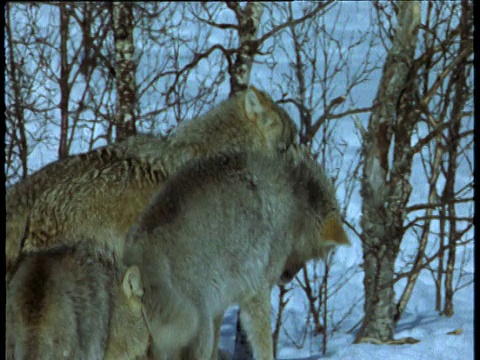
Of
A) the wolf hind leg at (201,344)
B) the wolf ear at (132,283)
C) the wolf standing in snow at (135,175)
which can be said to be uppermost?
the wolf standing in snow at (135,175)

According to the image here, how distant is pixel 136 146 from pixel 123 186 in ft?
1.19

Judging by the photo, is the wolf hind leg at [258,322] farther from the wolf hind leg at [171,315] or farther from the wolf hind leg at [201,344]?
the wolf hind leg at [171,315]

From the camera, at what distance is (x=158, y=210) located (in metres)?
4.04

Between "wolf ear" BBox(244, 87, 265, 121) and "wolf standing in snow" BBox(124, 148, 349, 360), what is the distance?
1.14 ft

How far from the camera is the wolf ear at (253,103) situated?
485 centimetres

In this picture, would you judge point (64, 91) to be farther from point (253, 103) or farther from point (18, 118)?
point (253, 103)

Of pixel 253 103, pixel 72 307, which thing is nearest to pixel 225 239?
pixel 72 307

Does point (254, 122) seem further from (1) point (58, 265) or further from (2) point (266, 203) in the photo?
(1) point (58, 265)

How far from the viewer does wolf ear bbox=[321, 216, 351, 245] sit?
4.80 metres

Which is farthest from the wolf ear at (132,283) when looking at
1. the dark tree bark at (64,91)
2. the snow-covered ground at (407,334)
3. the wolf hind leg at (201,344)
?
the dark tree bark at (64,91)

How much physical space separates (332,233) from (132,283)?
143 cm

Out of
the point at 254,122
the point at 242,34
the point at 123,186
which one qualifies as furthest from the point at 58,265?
the point at 242,34

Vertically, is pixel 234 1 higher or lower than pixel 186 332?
higher

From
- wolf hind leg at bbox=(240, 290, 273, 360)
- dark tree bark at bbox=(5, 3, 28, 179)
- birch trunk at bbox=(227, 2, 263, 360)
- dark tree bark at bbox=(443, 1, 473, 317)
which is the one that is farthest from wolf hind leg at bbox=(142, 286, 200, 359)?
dark tree bark at bbox=(5, 3, 28, 179)
